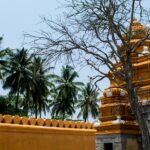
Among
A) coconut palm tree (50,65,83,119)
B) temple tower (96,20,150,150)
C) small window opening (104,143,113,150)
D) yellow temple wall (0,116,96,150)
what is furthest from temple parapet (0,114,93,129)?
coconut palm tree (50,65,83,119)

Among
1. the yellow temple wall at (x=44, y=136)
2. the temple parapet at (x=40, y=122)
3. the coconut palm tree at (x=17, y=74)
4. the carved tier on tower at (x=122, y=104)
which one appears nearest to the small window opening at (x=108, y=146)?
the carved tier on tower at (x=122, y=104)

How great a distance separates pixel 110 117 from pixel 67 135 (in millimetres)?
6109

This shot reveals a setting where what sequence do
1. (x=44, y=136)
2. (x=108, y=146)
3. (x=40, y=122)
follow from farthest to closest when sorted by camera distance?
(x=108, y=146), (x=40, y=122), (x=44, y=136)

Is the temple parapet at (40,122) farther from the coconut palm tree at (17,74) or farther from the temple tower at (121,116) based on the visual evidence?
the coconut palm tree at (17,74)

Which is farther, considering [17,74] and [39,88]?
[39,88]

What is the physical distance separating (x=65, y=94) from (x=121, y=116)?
74.7 ft

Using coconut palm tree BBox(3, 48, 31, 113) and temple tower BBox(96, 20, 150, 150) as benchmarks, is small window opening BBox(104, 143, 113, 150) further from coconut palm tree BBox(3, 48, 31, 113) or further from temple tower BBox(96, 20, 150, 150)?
coconut palm tree BBox(3, 48, 31, 113)

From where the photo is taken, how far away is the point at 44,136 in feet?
34.6

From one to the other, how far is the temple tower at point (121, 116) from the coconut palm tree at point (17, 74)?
1606cm

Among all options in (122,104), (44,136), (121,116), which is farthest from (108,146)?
(44,136)

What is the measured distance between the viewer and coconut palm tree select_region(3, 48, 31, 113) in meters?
33.1

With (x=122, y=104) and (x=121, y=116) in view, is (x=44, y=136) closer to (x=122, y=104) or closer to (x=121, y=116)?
(x=121, y=116)

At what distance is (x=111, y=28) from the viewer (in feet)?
32.8

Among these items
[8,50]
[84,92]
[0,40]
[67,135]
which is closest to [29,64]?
[8,50]
